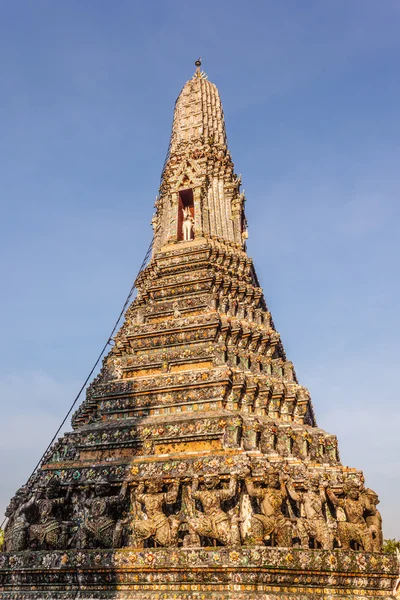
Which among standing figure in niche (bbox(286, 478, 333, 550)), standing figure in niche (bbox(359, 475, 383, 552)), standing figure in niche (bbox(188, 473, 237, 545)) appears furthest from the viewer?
standing figure in niche (bbox(359, 475, 383, 552))

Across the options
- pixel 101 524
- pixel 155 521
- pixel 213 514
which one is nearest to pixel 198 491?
pixel 213 514

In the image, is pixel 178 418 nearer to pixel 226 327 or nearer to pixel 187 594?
pixel 226 327

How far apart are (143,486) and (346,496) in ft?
15.2

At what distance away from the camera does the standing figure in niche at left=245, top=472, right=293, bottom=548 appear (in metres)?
10.1

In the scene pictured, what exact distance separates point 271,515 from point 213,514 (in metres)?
1.20

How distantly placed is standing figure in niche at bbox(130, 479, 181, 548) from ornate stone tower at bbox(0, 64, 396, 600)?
0.03m

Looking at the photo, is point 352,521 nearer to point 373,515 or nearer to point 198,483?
point 373,515

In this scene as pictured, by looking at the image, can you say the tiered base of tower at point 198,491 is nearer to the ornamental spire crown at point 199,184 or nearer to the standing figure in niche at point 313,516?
the standing figure in niche at point 313,516

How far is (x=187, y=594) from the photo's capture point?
31.1ft

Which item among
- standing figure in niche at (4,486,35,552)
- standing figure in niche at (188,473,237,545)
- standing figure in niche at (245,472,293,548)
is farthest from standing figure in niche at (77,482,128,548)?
standing figure in niche at (245,472,293,548)

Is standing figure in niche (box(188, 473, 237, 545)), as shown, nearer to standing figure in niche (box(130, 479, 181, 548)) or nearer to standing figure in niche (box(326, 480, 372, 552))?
standing figure in niche (box(130, 479, 181, 548))

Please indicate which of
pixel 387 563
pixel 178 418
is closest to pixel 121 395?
pixel 178 418

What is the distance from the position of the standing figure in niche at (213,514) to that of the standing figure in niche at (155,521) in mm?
422

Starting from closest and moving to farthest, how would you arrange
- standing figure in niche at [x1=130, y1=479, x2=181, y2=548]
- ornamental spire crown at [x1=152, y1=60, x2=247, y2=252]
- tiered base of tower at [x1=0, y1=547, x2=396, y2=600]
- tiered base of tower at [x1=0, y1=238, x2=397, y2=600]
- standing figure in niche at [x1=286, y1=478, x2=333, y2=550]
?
tiered base of tower at [x1=0, y1=547, x2=396, y2=600], tiered base of tower at [x1=0, y1=238, x2=397, y2=600], standing figure in niche at [x1=130, y1=479, x2=181, y2=548], standing figure in niche at [x1=286, y1=478, x2=333, y2=550], ornamental spire crown at [x1=152, y1=60, x2=247, y2=252]
